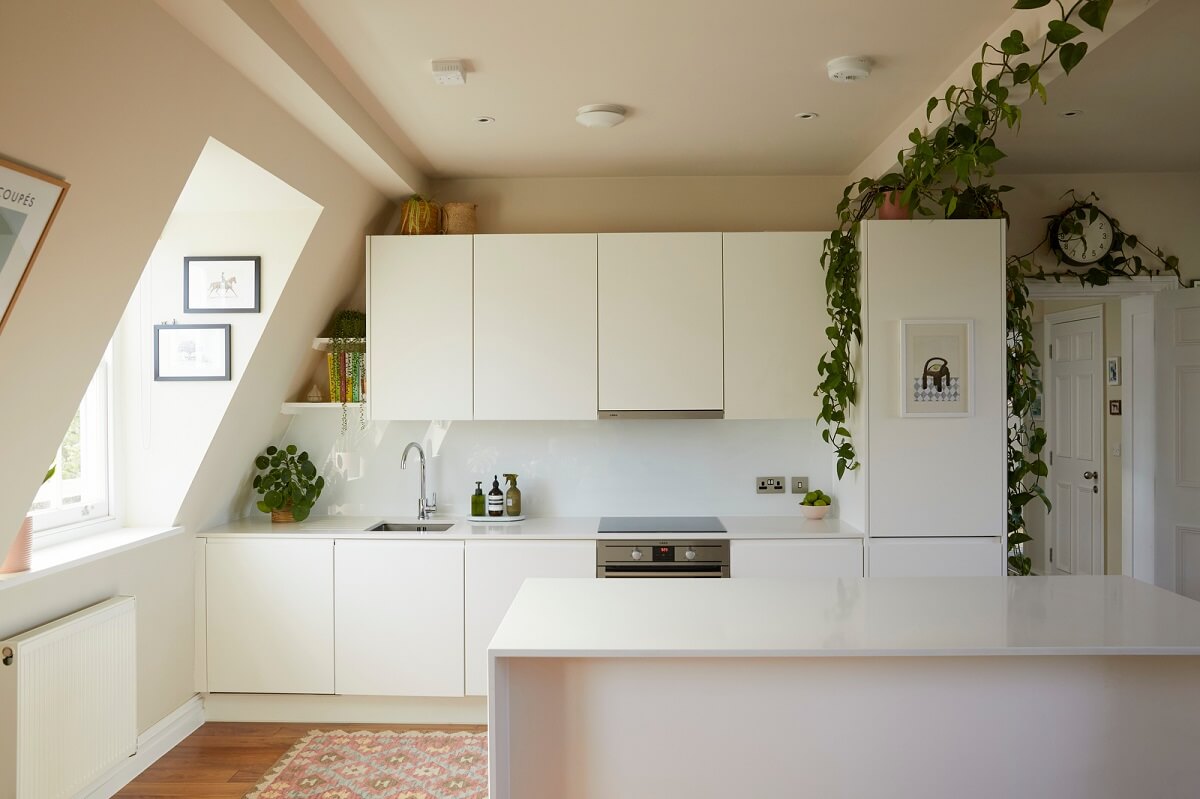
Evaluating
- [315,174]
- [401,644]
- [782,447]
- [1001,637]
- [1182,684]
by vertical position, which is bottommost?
[401,644]

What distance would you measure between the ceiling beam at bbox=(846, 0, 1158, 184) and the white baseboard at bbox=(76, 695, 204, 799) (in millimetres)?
3970

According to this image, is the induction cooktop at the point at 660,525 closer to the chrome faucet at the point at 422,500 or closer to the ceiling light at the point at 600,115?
the chrome faucet at the point at 422,500

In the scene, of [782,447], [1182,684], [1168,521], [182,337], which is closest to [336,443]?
[182,337]

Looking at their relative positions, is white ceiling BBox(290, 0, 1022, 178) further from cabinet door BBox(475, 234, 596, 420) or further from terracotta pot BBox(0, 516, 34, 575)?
terracotta pot BBox(0, 516, 34, 575)

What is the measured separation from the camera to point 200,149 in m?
2.62

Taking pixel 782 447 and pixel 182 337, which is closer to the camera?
pixel 182 337

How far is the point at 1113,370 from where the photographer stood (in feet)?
17.3

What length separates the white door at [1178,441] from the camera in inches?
169

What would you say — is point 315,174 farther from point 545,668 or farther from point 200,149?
point 545,668

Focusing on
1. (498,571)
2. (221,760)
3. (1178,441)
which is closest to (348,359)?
(498,571)

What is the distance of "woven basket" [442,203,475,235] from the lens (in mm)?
4203

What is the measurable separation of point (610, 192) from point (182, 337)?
86.7 inches

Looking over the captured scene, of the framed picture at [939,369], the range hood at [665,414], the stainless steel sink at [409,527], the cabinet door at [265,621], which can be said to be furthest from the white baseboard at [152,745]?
the framed picture at [939,369]

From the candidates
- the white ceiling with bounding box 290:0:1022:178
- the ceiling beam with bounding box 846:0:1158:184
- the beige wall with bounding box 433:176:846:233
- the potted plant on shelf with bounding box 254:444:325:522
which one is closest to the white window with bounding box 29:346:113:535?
the potted plant on shelf with bounding box 254:444:325:522
